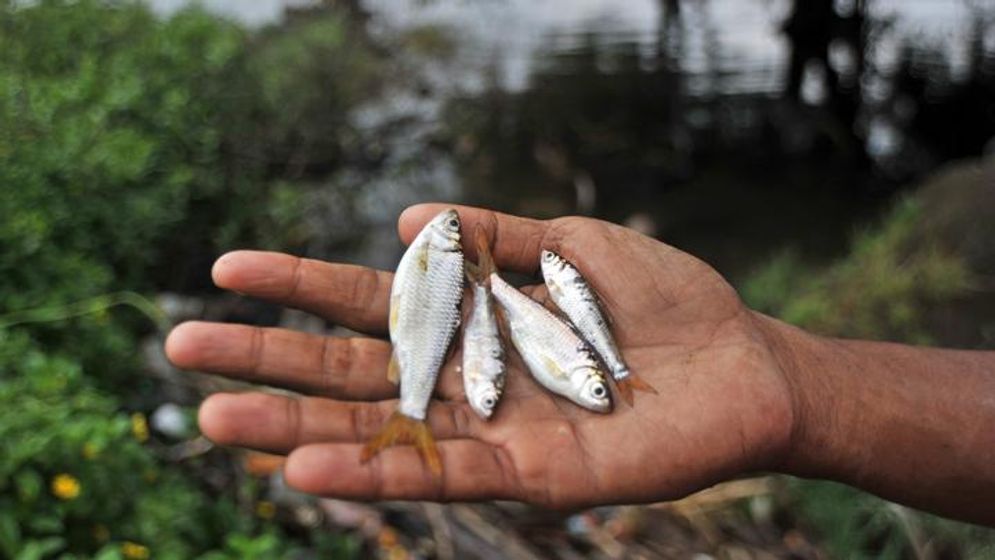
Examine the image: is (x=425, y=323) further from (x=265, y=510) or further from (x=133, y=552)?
(x=265, y=510)

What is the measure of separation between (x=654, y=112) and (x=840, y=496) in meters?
6.19

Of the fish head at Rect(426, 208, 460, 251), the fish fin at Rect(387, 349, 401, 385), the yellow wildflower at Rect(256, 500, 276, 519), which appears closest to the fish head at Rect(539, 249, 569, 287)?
the fish head at Rect(426, 208, 460, 251)

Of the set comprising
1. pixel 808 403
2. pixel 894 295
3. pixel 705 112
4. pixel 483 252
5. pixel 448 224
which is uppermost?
pixel 448 224

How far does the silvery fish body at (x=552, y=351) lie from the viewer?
8.31ft

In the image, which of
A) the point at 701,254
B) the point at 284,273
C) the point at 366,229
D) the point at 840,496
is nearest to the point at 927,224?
the point at 701,254

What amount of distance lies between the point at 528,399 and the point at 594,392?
174 mm

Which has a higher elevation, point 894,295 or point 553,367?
point 553,367

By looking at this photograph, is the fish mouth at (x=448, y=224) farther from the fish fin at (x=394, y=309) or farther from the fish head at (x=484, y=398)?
the fish head at (x=484, y=398)

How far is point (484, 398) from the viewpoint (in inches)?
97.8

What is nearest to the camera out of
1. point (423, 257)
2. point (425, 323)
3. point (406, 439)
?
point (406, 439)

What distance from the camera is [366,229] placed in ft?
23.5

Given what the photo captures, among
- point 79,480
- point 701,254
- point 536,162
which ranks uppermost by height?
point 79,480

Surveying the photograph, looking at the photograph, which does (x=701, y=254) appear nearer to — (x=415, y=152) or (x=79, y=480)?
(x=415, y=152)

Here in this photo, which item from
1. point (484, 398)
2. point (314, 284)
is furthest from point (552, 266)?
point (314, 284)
